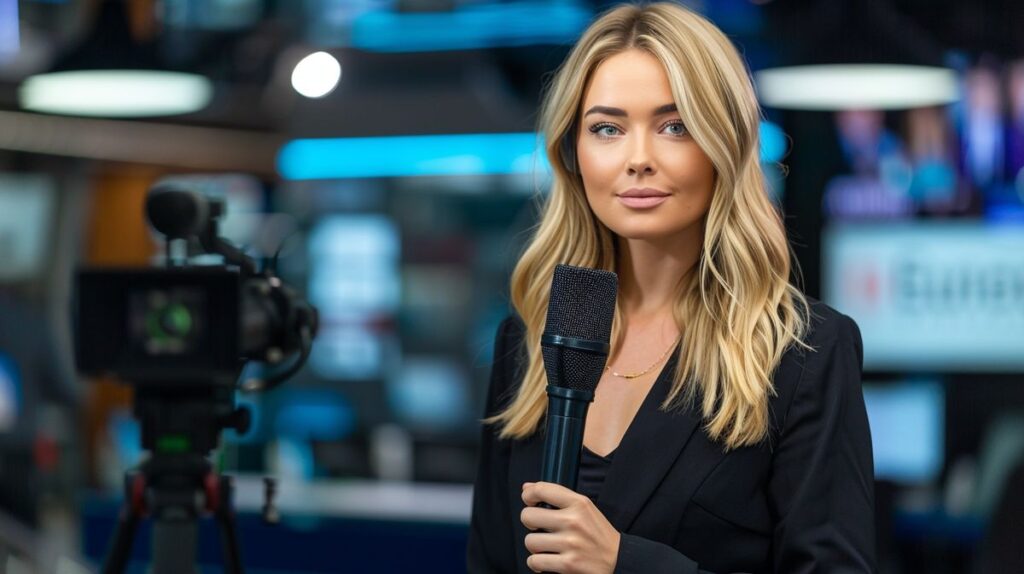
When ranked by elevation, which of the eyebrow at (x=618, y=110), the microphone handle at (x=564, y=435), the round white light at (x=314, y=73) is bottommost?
the microphone handle at (x=564, y=435)

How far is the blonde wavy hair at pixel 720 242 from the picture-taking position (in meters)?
1.45

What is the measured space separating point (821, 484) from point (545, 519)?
12.4 inches

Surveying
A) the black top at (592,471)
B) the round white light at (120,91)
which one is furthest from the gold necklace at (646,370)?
the round white light at (120,91)

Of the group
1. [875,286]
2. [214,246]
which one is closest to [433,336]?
[875,286]

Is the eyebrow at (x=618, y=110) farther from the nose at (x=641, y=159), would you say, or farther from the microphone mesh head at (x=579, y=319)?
the microphone mesh head at (x=579, y=319)

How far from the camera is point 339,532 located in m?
4.75

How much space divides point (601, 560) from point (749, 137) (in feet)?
1.65

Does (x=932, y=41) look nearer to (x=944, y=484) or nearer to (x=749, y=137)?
(x=944, y=484)

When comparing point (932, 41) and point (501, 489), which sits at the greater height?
point (932, 41)

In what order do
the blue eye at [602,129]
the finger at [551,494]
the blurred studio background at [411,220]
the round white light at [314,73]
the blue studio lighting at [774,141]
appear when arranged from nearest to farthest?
1. the finger at [551,494]
2. the blue eye at [602,129]
3. the round white light at [314,73]
4. the blurred studio background at [411,220]
5. the blue studio lighting at [774,141]

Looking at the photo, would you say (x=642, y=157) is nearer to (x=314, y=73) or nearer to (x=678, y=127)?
(x=678, y=127)

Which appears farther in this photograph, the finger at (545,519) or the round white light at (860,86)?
the round white light at (860,86)

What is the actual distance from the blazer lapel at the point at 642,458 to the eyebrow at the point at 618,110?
0.33 metres

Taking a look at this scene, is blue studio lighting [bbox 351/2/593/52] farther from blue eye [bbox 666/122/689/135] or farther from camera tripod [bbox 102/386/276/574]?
blue eye [bbox 666/122/689/135]
